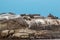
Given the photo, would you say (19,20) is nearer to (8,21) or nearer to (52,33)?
(8,21)

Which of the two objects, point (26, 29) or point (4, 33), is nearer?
point (4, 33)

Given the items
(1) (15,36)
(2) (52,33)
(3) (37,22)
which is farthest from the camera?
(3) (37,22)

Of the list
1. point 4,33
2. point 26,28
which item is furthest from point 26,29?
point 4,33

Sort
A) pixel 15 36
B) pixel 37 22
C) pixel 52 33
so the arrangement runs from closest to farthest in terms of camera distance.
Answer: pixel 15 36 → pixel 52 33 → pixel 37 22

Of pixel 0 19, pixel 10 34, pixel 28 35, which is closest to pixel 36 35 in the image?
pixel 28 35

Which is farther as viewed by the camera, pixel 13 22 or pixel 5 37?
pixel 13 22

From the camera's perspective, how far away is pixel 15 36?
6637 mm

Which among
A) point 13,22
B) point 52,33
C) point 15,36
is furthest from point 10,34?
point 52,33

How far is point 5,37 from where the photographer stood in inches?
263

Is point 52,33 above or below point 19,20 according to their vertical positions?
below

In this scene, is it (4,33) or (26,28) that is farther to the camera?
(26,28)

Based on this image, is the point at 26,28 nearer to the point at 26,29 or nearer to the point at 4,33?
the point at 26,29

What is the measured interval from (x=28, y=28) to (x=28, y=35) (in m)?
0.60

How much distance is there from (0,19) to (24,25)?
79 centimetres
